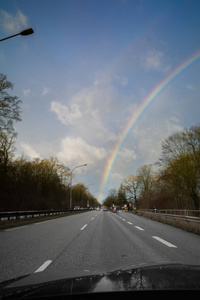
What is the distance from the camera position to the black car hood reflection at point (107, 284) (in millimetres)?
1769

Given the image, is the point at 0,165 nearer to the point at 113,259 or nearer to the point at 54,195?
the point at 54,195

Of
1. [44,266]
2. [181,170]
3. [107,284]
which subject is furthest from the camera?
[181,170]

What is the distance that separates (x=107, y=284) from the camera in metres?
1.90

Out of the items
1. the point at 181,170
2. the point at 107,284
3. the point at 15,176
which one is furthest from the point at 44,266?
the point at 15,176

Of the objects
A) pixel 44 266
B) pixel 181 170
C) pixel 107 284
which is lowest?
pixel 44 266

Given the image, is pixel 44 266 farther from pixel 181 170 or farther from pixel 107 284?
pixel 181 170

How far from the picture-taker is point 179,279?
2.07 meters

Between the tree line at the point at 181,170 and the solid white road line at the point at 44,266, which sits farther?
the tree line at the point at 181,170

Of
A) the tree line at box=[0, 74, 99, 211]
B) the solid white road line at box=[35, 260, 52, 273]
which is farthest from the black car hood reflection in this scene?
the tree line at box=[0, 74, 99, 211]

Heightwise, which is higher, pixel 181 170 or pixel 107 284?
pixel 181 170

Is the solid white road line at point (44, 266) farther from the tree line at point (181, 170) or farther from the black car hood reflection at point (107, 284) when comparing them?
the tree line at point (181, 170)

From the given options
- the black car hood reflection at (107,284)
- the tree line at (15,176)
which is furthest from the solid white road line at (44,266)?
the tree line at (15,176)

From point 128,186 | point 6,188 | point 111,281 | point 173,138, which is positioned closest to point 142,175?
point 128,186

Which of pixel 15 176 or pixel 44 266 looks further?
pixel 15 176
